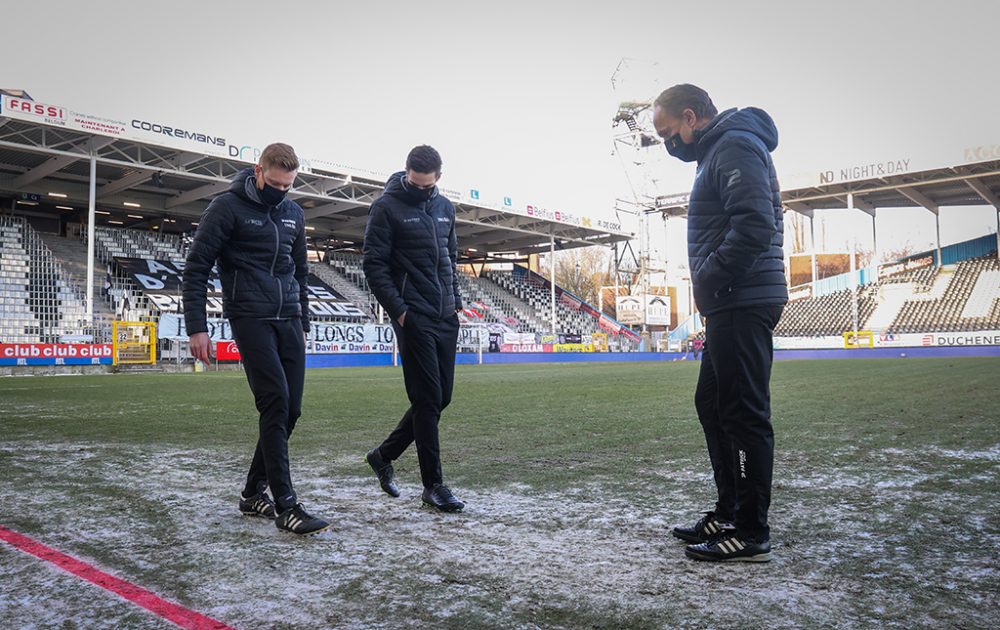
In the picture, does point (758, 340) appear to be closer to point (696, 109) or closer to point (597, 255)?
point (696, 109)

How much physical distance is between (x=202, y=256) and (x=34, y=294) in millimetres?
26433

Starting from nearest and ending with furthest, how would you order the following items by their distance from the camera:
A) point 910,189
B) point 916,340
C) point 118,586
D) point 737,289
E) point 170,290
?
point 118,586 < point 737,289 < point 170,290 < point 916,340 < point 910,189

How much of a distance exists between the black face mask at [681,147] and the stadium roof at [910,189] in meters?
33.5

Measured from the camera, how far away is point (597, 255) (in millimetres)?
71500

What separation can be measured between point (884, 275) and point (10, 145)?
145ft

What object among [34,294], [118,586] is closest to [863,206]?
[34,294]

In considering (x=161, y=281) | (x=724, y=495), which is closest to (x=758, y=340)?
(x=724, y=495)

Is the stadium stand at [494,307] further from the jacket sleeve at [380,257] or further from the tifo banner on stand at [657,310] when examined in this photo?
the jacket sleeve at [380,257]

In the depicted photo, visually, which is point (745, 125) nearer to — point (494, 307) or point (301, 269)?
point (301, 269)

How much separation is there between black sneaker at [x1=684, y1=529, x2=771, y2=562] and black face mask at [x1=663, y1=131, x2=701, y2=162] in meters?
1.56

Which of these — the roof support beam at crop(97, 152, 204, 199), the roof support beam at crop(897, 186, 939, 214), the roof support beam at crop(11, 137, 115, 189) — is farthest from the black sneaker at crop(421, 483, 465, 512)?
the roof support beam at crop(897, 186, 939, 214)

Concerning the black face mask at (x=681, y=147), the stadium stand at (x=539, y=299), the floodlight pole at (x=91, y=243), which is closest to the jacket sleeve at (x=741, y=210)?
the black face mask at (x=681, y=147)

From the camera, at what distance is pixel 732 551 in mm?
2459

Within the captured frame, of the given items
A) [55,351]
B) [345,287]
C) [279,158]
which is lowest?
[55,351]
